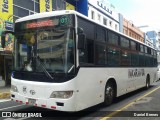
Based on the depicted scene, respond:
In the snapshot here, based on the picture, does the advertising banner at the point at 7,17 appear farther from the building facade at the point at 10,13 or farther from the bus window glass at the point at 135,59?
the bus window glass at the point at 135,59

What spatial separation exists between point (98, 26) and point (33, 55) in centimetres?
266

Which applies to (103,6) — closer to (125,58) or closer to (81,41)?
(125,58)

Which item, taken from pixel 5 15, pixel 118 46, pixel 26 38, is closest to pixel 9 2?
pixel 5 15

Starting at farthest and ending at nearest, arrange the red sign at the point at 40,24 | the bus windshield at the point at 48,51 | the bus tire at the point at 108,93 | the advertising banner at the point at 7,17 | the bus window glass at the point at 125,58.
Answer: the advertising banner at the point at 7,17
the bus window glass at the point at 125,58
the bus tire at the point at 108,93
the red sign at the point at 40,24
the bus windshield at the point at 48,51

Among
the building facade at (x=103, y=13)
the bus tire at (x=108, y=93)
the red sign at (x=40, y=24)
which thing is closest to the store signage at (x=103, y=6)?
the building facade at (x=103, y=13)

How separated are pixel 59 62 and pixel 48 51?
465mm

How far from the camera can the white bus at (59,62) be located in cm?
702

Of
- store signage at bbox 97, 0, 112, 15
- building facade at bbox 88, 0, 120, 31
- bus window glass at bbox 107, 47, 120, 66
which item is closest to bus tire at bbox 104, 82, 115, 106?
bus window glass at bbox 107, 47, 120, 66

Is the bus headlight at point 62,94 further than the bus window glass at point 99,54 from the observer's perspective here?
No

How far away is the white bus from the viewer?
702cm

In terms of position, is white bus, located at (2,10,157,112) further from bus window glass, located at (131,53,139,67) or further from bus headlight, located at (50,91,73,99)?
bus window glass, located at (131,53,139,67)

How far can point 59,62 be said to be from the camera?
278 inches

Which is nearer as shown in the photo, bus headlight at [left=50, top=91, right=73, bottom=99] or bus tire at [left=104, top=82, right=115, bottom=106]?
bus headlight at [left=50, top=91, right=73, bottom=99]

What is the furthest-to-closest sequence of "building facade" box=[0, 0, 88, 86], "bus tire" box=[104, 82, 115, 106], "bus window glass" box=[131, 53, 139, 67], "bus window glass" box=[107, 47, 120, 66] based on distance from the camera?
"building facade" box=[0, 0, 88, 86]
"bus window glass" box=[131, 53, 139, 67]
"bus window glass" box=[107, 47, 120, 66]
"bus tire" box=[104, 82, 115, 106]
